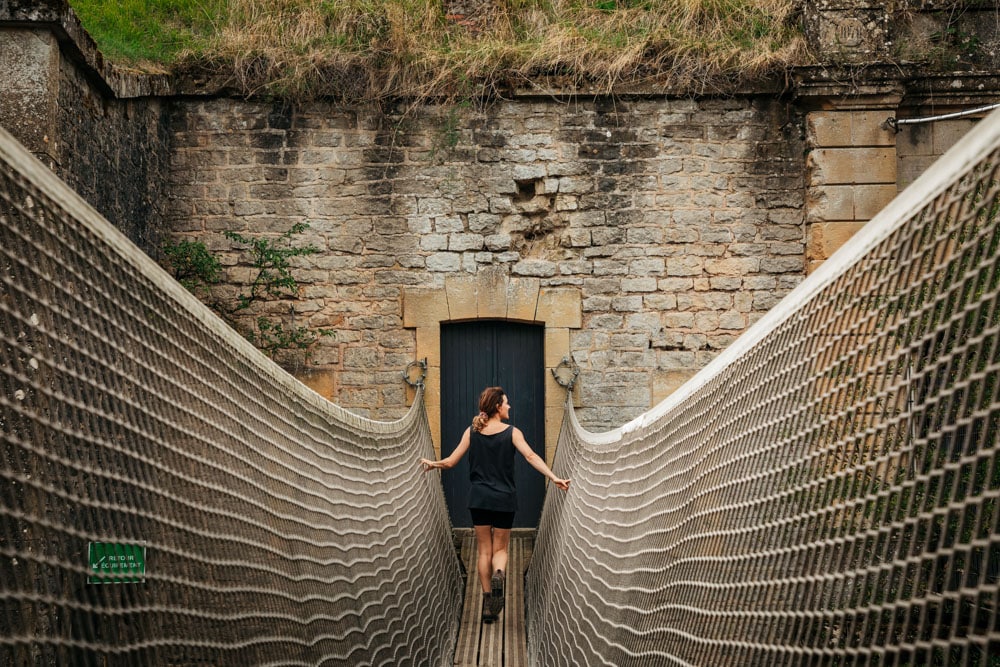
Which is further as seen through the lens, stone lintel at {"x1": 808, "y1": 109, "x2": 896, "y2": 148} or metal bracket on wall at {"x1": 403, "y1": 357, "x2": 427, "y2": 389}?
metal bracket on wall at {"x1": 403, "y1": 357, "x2": 427, "y2": 389}

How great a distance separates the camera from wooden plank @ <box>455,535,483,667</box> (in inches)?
160

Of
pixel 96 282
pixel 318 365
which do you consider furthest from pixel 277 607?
pixel 318 365

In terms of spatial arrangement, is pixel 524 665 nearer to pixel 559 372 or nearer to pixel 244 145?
pixel 559 372

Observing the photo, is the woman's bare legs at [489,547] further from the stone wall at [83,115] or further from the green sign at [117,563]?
the green sign at [117,563]

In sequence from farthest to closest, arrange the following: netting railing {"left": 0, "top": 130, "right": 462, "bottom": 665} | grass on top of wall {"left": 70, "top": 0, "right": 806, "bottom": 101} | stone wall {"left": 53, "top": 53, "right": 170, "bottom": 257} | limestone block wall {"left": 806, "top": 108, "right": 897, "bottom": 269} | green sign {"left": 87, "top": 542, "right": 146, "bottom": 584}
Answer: grass on top of wall {"left": 70, "top": 0, "right": 806, "bottom": 101} < limestone block wall {"left": 806, "top": 108, "right": 897, "bottom": 269} < stone wall {"left": 53, "top": 53, "right": 170, "bottom": 257} < green sign {"left": 87, "top": 542, "right": 146, "bottom": 584} < netting railing {"left": 0, "top": 130, "right": 462, "bottom": 665}

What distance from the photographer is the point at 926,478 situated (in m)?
1.21

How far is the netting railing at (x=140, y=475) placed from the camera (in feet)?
4.10

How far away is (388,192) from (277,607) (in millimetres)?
5176

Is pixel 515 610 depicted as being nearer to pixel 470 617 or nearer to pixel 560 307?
pixel 470 617

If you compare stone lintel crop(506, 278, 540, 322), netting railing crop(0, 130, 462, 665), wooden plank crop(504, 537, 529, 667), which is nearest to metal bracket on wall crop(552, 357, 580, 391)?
stone lintel crop(506, 278, 540, 322)

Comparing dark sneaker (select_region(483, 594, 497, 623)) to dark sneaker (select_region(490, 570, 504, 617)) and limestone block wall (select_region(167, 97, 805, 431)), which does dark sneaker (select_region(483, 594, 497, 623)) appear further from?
limestone block wall (select_region(167, 97, 805, 431))

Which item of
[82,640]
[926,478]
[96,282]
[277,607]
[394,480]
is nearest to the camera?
[926,478]

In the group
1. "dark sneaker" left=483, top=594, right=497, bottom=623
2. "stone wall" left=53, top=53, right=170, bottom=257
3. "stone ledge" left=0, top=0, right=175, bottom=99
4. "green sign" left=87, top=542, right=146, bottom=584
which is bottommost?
"dark sneaker" left=483, top=594, right=497, bottom=623

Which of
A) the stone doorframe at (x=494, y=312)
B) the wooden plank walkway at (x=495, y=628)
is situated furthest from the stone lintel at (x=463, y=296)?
the wooden plank walkway at (x=495, y=628)
